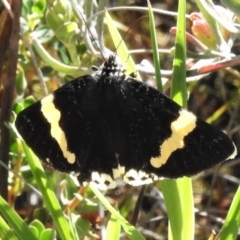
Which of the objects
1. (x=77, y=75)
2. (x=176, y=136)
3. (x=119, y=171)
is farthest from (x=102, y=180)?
(x=77, y=75)

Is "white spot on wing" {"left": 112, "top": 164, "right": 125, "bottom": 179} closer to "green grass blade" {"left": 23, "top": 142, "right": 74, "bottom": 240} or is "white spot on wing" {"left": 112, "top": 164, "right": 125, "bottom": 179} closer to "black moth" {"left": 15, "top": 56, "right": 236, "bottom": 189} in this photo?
"black moth" {"left": 15, "top": 56, "right": 236, "bottom": 189}

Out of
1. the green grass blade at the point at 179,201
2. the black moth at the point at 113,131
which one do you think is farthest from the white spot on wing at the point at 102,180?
the green grass blade at the point at 179,201

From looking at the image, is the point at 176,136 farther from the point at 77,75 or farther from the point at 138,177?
Result: the point at 77,75

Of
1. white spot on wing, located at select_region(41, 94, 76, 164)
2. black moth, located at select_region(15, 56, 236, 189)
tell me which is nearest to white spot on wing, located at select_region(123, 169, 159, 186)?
black moth, located at select_region(15, 56, 236, 189)

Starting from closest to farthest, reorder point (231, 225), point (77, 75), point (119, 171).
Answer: point (231, 225)
point (119, 171)
point (77, 75)

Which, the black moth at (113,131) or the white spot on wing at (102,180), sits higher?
the black moth at (113,131)

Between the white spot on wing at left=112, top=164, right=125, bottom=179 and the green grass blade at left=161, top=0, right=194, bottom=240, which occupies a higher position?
the white spot on wing at left=112, top=164, right=125, bottom=179

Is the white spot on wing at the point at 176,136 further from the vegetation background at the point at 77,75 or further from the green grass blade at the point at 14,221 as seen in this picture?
the green grass blade at the point at 14,221
